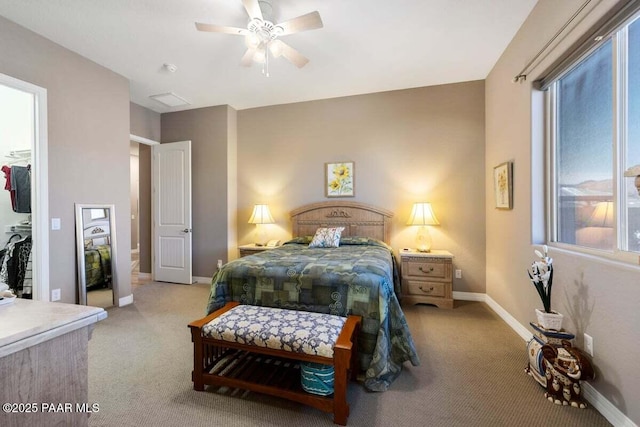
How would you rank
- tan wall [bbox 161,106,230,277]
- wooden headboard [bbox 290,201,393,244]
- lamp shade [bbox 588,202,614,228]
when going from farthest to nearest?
tan wall [bbox 161,106,230,277] < wooden headboard [bbox 290,201,393,244] < lamp shade [bbox 588,202,614,228]

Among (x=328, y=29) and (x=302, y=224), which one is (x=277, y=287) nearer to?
(x=302, y=224)

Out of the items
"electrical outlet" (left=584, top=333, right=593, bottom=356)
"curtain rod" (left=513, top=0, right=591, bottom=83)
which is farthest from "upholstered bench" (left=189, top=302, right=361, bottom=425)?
"curtain rod" (left=513, top=0, right=591, bottom=83)

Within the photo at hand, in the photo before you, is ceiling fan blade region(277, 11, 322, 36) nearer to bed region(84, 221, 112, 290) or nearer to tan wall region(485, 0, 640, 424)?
tan wall region(485, 0, 640, 424)

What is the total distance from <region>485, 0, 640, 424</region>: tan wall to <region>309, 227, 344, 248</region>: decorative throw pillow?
185cm

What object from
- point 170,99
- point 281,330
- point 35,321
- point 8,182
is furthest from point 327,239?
point 8,182

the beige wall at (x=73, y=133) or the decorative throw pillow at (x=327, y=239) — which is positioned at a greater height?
the beige wall at (x=73, y=133)

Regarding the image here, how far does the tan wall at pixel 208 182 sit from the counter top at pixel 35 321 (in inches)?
134

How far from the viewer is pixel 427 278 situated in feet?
10.5

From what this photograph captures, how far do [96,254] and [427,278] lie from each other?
3884mm

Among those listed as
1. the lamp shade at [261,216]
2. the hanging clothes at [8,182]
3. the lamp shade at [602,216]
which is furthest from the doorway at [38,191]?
the lamp shade at [602,216]

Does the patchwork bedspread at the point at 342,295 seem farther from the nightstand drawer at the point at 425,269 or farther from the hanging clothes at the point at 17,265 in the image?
the hanging clothes at the point at 17,265

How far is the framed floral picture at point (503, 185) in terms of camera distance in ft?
8.72

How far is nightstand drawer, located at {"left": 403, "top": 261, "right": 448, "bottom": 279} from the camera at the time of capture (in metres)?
3.15

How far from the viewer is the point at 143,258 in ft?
15.1
